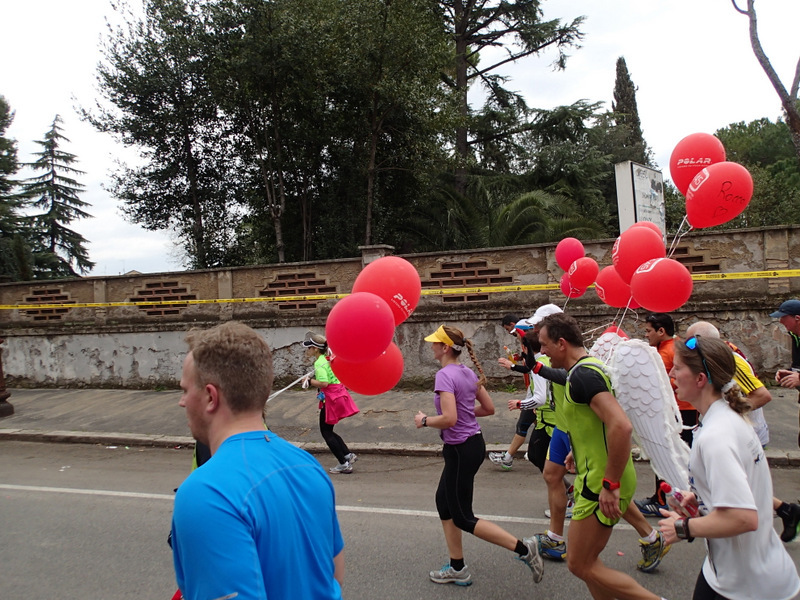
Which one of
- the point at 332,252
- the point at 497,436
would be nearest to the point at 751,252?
the point at 497,436

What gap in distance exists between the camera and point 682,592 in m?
3.64

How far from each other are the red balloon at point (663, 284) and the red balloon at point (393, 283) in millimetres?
1793

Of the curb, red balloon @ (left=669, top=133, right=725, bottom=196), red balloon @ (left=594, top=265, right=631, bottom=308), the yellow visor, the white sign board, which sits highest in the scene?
the white sign board

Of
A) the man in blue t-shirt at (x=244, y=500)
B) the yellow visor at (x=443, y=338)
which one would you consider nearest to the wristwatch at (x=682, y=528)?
the man in blue t-shirt at (x=244, y=500)

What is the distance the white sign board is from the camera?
938cm

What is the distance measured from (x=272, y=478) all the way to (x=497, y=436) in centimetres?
678

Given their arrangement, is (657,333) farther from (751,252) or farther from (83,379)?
(83,379)

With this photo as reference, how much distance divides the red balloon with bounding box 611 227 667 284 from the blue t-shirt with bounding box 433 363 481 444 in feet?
5.24

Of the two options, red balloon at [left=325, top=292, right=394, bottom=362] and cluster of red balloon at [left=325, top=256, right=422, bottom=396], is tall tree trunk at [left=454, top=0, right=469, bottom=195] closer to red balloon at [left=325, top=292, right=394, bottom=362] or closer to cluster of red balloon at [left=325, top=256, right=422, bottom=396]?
cluster of red balloon at [left=325, top=256, right=422, bottom=396]

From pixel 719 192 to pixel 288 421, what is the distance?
7491 mm

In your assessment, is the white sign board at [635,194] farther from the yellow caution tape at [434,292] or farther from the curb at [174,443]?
the curb at [174,443]

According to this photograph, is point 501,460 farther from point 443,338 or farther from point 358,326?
point 358,326

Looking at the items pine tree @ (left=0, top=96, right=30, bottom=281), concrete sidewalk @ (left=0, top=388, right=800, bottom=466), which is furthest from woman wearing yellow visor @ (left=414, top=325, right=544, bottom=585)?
pine tree @ (left=0, top=96, right=30, bottom=281)

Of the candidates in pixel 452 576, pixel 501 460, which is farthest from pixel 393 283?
pixel 501 460
